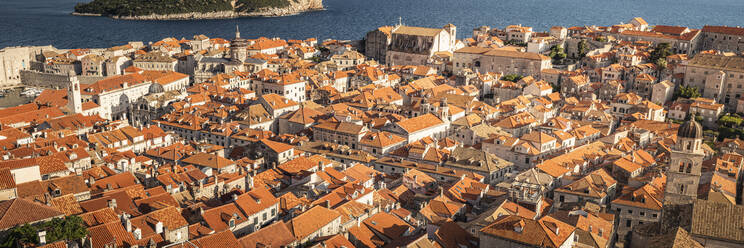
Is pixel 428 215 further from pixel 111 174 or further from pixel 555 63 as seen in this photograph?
pixel 555 63

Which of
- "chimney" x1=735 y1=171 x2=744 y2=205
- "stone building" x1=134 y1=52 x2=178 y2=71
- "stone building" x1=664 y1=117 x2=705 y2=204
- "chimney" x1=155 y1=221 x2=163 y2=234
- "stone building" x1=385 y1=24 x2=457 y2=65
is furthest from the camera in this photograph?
"stone building" x1=385 y1=24 x2=457 y2=65

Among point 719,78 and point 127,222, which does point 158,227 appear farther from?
point 719,78

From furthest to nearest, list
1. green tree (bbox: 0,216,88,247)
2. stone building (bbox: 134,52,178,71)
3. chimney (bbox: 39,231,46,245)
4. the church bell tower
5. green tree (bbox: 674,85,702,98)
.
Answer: stone building (bbox: 134,52,178,71) < green tree (bbox: 674,85,702,98) < the church bell tower < green tree (bbox: 0,216,88,247) < chimney (bbox: 39,231,46,245)

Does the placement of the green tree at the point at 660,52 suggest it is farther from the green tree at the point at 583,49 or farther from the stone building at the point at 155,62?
the stone building at the point at 155,62

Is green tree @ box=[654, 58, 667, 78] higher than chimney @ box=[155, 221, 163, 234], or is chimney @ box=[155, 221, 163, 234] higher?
green tree @ box=[654, 58, 667, 78]

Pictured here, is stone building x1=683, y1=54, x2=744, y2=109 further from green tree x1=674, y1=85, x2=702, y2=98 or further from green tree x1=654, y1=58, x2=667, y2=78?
green tree x1=654, y1=58, x2=667, y2=78

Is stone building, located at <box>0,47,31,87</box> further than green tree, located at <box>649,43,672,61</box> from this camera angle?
Yes

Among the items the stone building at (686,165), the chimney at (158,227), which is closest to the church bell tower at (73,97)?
the chimney at (158,227)

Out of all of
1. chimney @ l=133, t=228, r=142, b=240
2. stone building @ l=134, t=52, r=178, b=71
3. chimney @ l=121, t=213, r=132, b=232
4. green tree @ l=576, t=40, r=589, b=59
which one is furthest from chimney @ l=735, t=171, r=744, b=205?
stone building @ l=134, t=52, r=178, b=71

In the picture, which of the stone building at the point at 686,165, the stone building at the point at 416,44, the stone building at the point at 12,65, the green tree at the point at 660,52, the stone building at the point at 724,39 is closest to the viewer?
the stone building at the point at 686,165

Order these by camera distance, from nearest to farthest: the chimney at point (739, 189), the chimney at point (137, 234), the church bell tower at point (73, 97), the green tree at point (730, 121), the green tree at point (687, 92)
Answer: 1. the chimney at point (137, 234)
2. the chimney at point (739, 189)
3. the green tree at point (730, 121)
4. the church bell tower at point (73, 97)
5. the green tree at point (687, 92)

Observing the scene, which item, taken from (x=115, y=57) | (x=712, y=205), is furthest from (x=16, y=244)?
(x=115, y=57)
